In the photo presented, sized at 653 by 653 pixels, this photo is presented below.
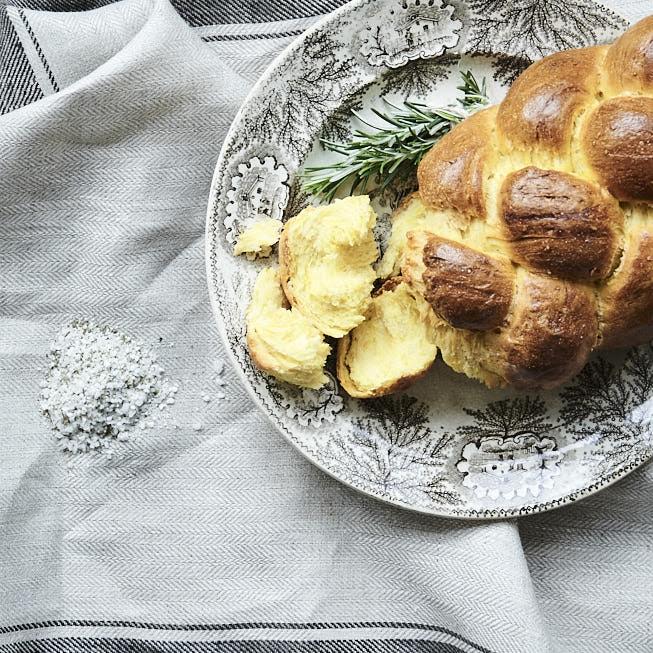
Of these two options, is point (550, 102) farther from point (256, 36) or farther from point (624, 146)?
point (256, 36)

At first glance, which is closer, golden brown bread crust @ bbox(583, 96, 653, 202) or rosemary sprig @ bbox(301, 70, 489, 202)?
golden brown bread crust @ bbox(583, 96, 653, 202)

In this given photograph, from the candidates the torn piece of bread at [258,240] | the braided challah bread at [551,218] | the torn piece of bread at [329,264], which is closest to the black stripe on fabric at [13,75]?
the torn piece of bread at [258,240]

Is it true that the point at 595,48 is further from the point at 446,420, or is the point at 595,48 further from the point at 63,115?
the point at 63,115

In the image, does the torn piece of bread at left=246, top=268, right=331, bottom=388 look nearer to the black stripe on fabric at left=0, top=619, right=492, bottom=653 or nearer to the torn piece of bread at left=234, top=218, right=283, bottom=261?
the torn piece of bread at left=234, top=218, right=283, bottom=261

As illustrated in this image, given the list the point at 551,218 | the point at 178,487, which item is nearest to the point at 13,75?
the point at 178,487

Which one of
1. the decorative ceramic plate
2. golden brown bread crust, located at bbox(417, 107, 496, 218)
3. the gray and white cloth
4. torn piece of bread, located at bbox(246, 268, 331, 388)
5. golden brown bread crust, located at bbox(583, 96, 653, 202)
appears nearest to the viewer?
golden brown bread crust, located at bbox(583, 96, 653, 202)

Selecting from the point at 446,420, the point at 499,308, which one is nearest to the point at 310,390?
the point at 446,420

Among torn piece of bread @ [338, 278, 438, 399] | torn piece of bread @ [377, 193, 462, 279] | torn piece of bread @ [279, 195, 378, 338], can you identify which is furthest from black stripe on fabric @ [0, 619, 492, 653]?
torn piece of bread @ [377, 193, 462, 279]
